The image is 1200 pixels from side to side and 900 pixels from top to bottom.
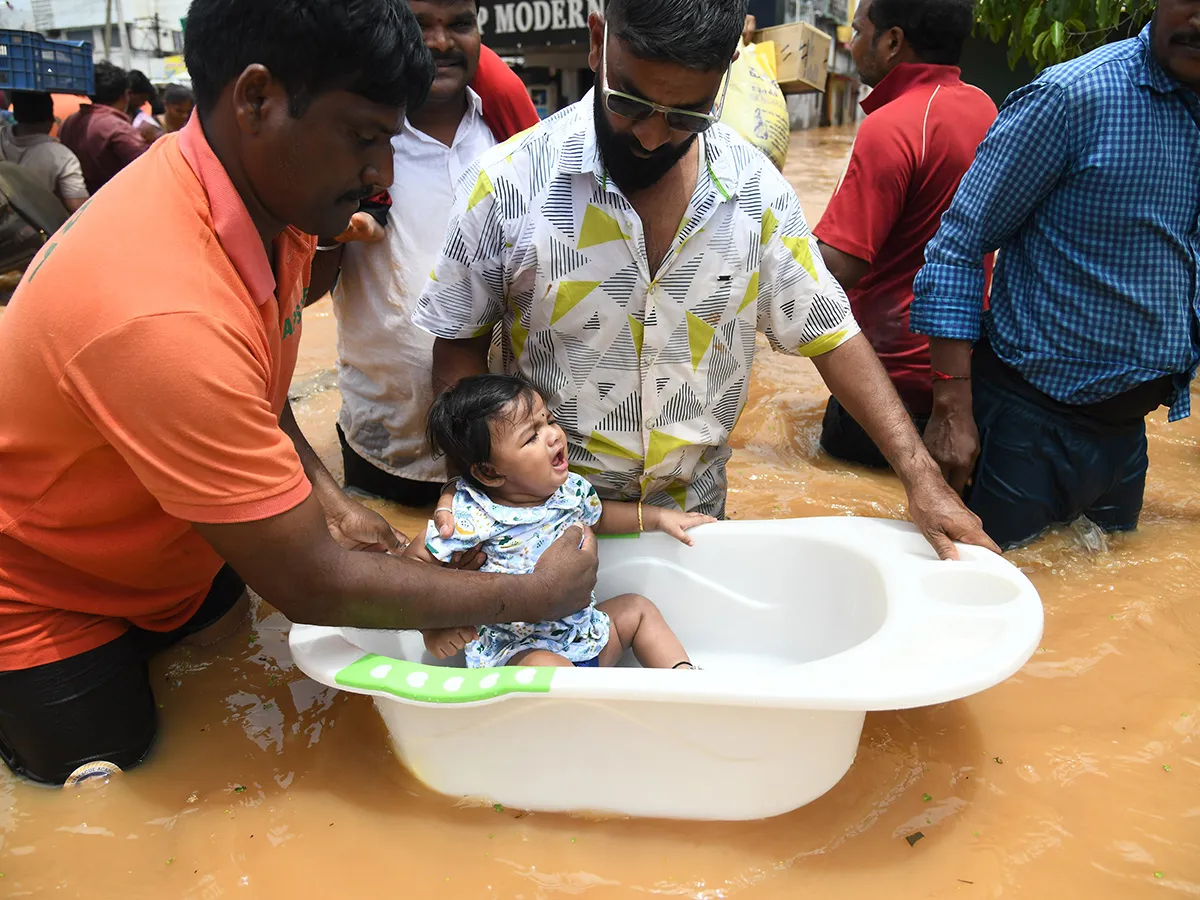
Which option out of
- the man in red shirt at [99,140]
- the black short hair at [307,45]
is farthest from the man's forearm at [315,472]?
the man in red shirt at [99,140]

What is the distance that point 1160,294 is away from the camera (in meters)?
2.30

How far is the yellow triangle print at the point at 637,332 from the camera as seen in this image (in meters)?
1.98

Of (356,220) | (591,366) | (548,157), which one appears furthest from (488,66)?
(591,366)

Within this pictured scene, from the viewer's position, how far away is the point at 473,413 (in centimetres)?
190

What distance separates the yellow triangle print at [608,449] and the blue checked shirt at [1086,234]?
95cm

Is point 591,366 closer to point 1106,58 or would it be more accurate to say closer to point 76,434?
point 76,434

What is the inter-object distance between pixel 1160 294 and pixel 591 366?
151 centimetres

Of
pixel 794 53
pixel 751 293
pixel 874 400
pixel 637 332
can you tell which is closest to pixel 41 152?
pixel 794 53

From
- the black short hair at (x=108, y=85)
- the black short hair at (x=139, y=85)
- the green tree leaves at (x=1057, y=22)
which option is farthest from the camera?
the black short hair at (x=139, y=85)

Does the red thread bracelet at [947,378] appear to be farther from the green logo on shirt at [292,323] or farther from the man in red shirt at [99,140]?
the man in red shirt at [99,140]

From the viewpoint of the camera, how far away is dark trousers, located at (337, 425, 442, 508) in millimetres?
3203

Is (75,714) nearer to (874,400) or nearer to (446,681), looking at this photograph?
(446,681)

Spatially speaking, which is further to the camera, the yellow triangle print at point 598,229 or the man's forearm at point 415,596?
the yellow triangle print at point 598,229

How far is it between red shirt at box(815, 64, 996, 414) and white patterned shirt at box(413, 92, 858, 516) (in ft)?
3.42
